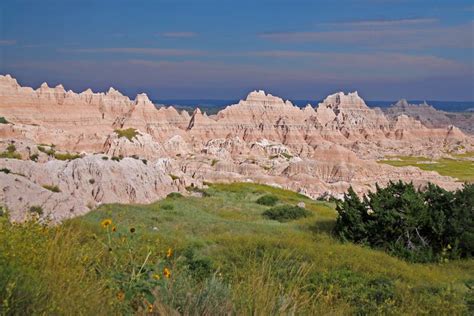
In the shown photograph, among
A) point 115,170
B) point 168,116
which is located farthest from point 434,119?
point 115,170

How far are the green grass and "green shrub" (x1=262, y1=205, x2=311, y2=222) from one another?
2729 inches

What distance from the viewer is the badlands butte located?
19797 mm

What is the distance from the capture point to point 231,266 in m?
10.3

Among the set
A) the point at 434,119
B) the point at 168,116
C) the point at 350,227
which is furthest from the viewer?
the point at 434,119

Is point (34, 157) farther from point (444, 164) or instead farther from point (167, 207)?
point (444, 164)

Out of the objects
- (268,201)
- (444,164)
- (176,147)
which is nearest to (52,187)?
(268,201)

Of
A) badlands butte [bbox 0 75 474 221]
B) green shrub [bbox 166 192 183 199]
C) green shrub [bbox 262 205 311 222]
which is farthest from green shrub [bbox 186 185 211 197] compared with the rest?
green shrub [bbox 262 205 311 222]

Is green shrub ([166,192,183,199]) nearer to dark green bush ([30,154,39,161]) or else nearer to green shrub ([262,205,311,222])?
green shrub ([262,205,311,222])

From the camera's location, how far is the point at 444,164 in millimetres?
101438

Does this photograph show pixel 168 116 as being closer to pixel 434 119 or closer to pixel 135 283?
pixel 135 283

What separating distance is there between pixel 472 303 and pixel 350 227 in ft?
22.9

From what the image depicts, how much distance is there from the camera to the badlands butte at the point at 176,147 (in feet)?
65.0

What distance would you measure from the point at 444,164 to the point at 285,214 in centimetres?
9130

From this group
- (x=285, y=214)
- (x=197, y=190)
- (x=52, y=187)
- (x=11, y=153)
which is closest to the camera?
(x=52, y=187)
